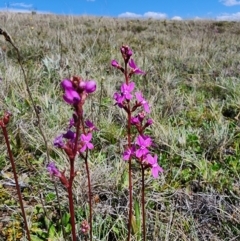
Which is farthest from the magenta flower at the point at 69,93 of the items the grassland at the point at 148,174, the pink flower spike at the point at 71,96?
the grassland at the point at 148,174

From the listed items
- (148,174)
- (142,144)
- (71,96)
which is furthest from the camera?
(148,174)

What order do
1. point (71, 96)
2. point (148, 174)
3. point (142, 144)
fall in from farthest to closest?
A: point (148, 174), point (142, 144), point (71, 96)

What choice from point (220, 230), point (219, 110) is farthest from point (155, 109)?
point (220, 230)

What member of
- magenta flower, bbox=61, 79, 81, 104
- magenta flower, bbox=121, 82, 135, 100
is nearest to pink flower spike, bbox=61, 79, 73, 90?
magenta flower, bbox=61, 79, 81, 104

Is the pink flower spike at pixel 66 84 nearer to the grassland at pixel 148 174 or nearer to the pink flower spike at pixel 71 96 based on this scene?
the pink flower spike at pixel 71 96

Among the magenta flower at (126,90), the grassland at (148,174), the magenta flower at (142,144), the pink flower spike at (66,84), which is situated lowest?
the grassland at (148,174)

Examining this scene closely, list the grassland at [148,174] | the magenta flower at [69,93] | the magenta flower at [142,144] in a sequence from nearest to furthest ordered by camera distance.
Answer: the magenta flower at [69,93] → the magenta flower at [142,144] → the grassland at [148,174]

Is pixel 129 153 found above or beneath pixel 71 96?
beneath

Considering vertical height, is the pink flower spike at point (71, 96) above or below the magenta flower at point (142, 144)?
above

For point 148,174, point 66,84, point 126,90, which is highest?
point 66,84

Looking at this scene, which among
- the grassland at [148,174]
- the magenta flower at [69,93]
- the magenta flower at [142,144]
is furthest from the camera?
the grassland at [148,174]

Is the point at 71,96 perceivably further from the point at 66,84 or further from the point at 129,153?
the point at 129,153

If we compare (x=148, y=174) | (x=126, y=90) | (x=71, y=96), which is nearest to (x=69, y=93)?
(x=71, y=96)

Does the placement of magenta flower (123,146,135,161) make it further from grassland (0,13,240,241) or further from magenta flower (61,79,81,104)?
magenta flower (61,79,81,104)
